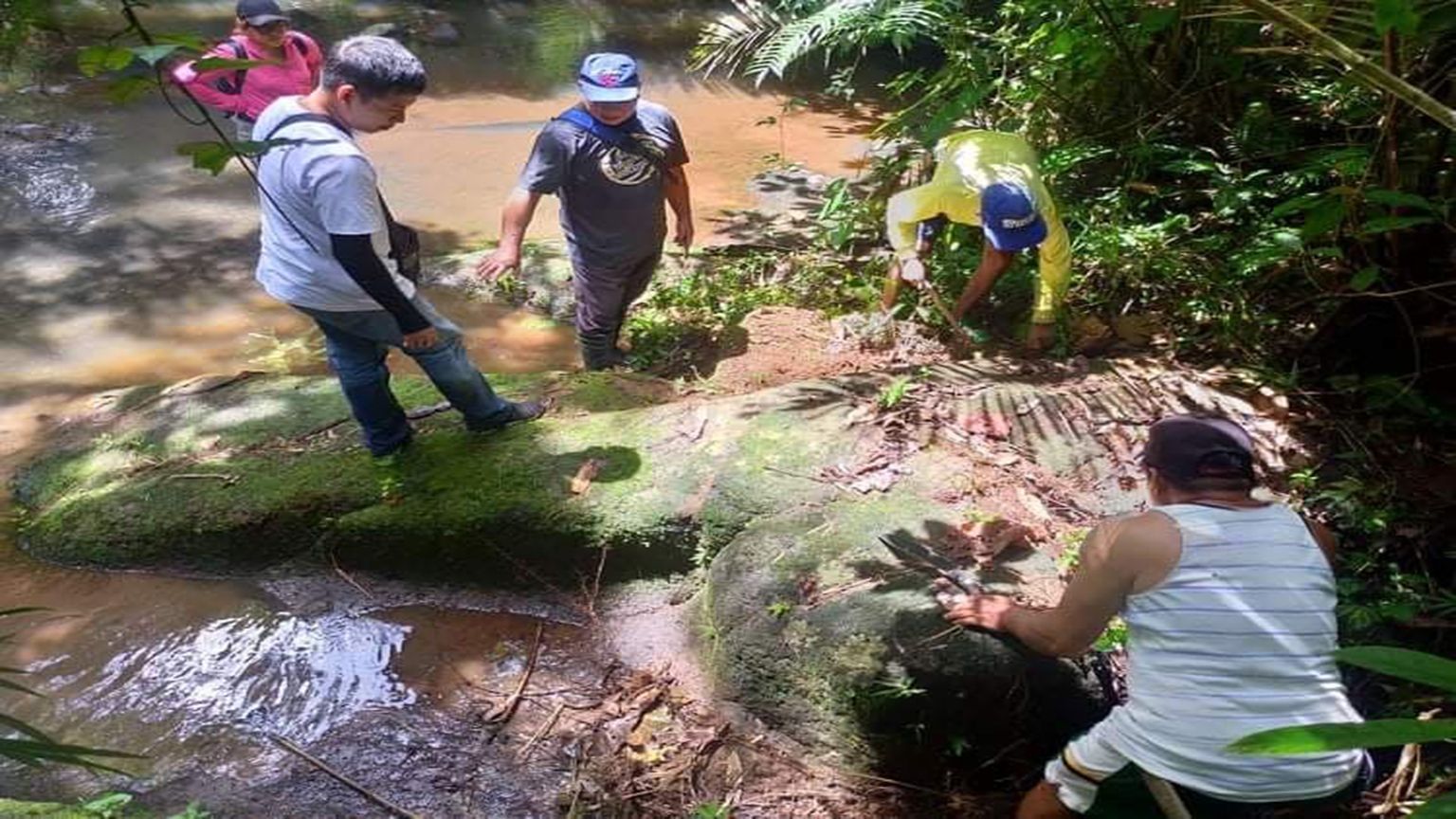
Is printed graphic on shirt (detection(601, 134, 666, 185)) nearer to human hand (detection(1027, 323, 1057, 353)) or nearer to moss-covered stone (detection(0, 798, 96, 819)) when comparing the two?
human hand (detection(1027, 323, 1057, 353))

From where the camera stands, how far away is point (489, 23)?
507 inches

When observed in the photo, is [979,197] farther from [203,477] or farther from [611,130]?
[203,477]

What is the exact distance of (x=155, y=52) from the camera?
117 centimetres

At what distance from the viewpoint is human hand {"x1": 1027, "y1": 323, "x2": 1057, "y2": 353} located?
4.32 meters

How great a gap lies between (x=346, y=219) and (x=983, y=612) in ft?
7.21

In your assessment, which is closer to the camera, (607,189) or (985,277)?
(985,277)

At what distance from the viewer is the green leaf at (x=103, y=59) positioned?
4.05 feet

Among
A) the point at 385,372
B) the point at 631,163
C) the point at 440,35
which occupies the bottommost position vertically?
the point at 440,35

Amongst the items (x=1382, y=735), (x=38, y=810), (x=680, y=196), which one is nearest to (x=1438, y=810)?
(x=1382, y=735)

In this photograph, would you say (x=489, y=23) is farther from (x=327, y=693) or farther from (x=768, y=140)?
(x=327, y=693)

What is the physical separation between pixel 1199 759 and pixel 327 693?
2734 mm

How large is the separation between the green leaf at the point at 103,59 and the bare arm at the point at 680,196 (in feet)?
11.6

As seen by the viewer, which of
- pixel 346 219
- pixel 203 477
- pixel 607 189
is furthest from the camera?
pixel 607 189

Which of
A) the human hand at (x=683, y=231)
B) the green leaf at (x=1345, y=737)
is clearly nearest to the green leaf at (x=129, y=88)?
the green leaf at (x=1345, y=737)
